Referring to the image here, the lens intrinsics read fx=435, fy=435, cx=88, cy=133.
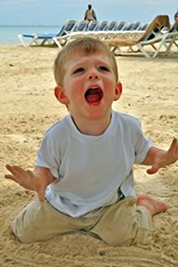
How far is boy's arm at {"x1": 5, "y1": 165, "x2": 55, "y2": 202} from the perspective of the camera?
6.17 ft

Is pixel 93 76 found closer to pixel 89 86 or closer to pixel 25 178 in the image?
pixel 89 86

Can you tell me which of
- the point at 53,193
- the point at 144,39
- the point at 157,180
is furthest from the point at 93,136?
the point at 144,39

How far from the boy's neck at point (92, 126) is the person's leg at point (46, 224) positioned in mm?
428

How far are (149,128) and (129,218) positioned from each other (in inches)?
82.7

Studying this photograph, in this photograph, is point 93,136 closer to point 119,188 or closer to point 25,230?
point 119,188

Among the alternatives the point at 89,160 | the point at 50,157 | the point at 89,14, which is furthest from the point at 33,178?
the point at 89,14

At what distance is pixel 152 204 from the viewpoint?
243 centimetres

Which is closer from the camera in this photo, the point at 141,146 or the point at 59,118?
the point at 141,146

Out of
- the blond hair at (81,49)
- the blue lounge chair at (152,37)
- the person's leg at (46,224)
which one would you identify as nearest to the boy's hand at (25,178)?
the person's leg at (46,224)

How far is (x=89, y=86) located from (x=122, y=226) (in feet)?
2.31

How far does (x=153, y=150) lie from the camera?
2164 mm

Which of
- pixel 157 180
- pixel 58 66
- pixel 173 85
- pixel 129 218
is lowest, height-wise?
pixel 173 85

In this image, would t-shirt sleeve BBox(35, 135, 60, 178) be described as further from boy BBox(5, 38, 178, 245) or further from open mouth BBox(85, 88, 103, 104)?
open mouth BBox(85, 88, 103, 104)

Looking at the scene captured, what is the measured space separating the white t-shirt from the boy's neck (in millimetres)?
25
